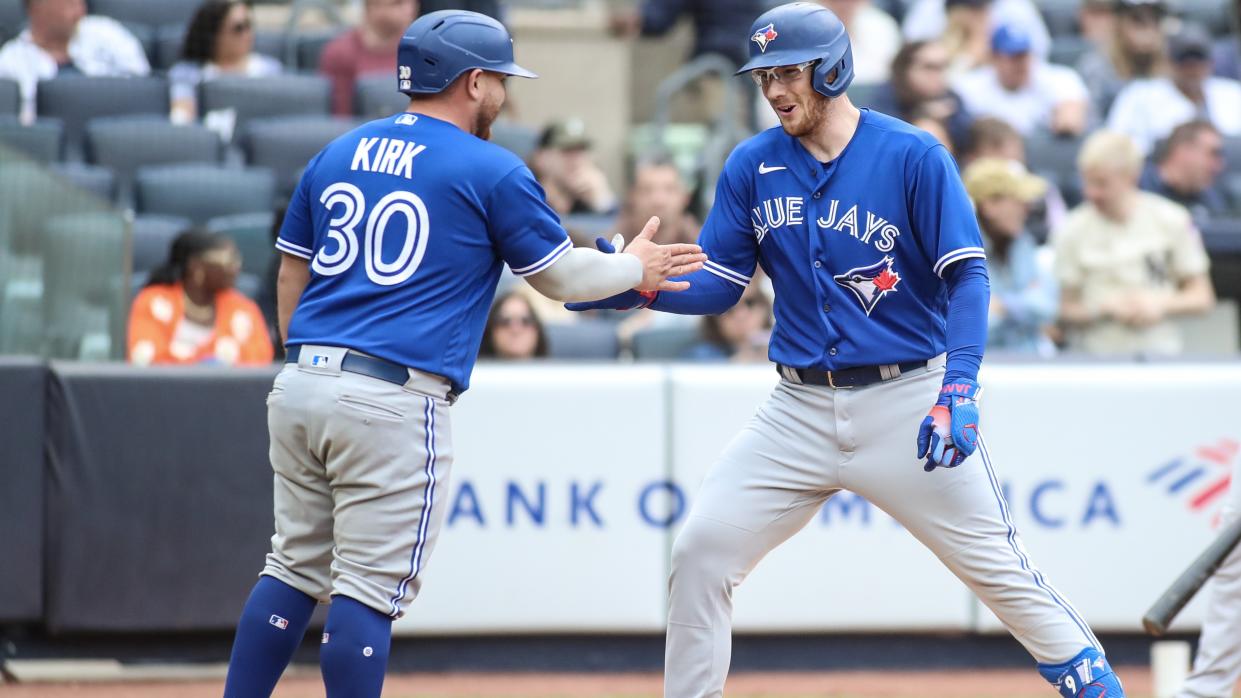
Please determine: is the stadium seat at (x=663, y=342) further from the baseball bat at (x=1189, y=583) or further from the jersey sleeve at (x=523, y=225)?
the jersey sleeve at (x=523, y=225)

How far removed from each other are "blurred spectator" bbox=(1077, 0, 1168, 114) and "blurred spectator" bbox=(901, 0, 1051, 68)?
14.2 inches

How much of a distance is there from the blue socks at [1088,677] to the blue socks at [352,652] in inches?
67.5

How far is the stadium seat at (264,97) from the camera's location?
30.1 ft

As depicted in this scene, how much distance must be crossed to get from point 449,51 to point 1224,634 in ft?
9.59

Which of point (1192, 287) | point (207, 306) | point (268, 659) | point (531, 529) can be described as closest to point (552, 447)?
point (531, 529)

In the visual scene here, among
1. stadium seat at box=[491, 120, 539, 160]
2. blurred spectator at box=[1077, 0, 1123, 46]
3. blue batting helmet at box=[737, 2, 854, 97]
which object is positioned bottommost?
blue batting helmet at box=[737, 2, 854, 97]

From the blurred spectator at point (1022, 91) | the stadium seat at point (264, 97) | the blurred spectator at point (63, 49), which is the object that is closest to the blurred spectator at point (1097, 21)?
the blurred spectator at point (1022, 91)

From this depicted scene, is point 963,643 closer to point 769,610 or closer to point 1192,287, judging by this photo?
point 769,610

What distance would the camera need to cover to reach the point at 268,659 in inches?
170

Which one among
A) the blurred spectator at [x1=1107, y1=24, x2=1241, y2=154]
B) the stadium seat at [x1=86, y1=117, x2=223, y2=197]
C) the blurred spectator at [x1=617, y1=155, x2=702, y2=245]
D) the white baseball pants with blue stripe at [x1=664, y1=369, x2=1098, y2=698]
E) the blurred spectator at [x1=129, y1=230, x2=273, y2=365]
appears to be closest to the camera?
the white baseball pants with blue stripe at [x1=664, y1=369, x2=1098, y2=698]

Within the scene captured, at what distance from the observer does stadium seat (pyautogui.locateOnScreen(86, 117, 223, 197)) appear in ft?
28.8

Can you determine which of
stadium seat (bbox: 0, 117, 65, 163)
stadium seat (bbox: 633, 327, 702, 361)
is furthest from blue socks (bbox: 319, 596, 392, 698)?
stadium seat (bbox: 0, 117, 65, 163)

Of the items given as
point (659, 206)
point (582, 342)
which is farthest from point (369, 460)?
point (659, 206)

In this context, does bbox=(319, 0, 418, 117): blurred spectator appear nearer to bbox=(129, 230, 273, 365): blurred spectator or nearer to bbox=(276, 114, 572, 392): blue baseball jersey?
bbox=(129, 230, 273, 365): blurred spectator
